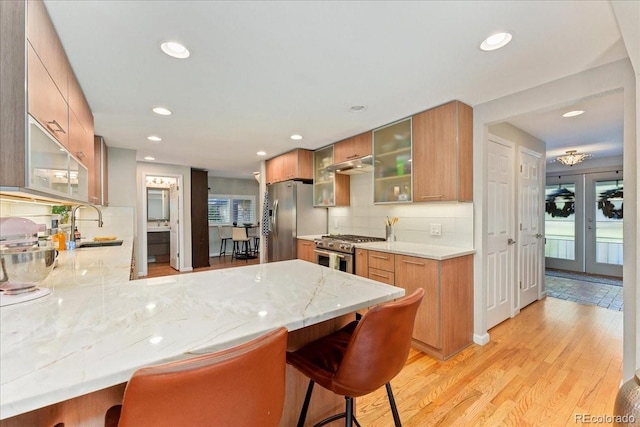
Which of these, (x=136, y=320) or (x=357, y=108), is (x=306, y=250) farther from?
(x=136, y=320)

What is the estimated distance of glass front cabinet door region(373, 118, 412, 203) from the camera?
2951 millimetres

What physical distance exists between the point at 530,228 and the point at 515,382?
7.53 ft

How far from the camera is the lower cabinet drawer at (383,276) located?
8.87ft

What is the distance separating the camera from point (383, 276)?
280 cm

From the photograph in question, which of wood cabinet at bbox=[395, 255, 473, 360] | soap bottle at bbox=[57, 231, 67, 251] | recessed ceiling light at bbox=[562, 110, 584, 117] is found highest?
recessed ceiling light at bbox=[562, 110, 584, 117]

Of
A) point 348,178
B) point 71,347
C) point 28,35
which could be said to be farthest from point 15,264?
point 348,178

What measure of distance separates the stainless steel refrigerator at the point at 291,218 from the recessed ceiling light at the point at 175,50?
265cm

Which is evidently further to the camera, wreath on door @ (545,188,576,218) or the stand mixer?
wreath on door @ (545,188,576,218)

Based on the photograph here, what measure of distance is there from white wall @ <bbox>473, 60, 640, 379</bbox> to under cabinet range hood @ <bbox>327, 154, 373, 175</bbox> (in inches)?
47.5

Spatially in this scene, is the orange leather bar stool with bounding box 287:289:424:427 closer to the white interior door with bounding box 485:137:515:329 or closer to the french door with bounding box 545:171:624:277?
the white interior door with bounding box 485:137:515:329

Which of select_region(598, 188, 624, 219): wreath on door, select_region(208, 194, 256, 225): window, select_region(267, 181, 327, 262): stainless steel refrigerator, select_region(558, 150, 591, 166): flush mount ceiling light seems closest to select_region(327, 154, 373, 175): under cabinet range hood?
select_region(267, 181, 327, 262): stainless steel refrigerator

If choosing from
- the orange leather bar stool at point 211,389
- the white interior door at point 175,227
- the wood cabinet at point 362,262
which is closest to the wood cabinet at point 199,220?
the white interior door at point 175,227

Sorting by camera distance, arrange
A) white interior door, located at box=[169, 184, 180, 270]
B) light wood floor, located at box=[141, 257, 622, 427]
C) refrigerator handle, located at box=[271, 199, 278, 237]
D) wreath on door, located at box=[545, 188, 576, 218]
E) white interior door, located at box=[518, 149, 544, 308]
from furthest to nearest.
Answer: white interior door, located at box=[169, 184, 180, 270] → wreath on door, located at box=[545, 188, 576, 218] → refrigerator handle, located at box=[271, 199, 278, 237] → white interior door, located at box=[518, 149, 544, 308] → light wood floor, located at box=[141, 257, 622, 427]

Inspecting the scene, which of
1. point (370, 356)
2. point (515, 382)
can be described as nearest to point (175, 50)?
point (370, 356)
